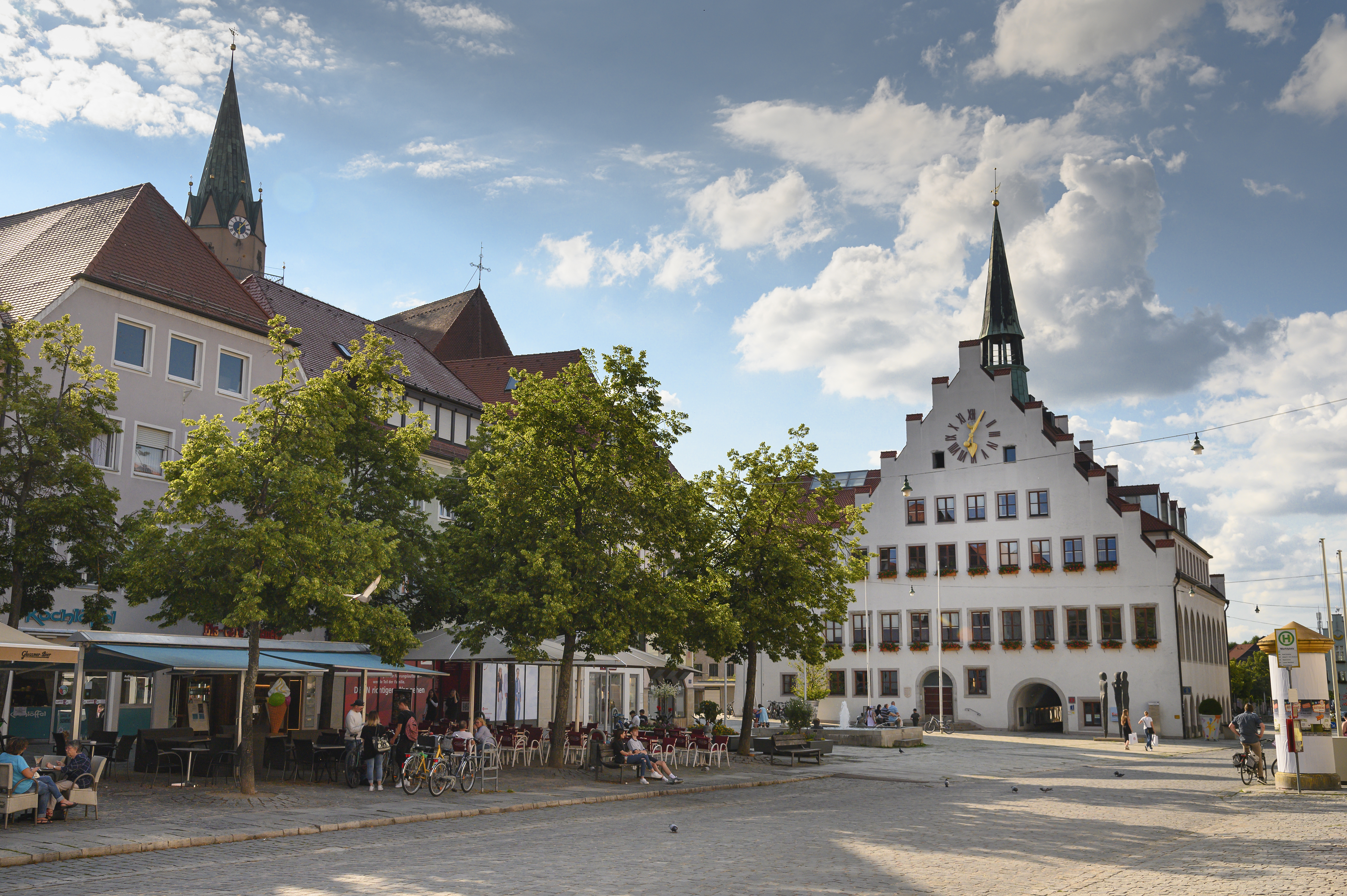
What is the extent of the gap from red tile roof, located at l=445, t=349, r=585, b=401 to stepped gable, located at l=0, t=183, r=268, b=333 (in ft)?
49.9

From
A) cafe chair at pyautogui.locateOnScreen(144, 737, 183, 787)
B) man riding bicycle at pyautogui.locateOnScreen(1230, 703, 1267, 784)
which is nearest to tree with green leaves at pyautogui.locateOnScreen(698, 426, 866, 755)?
man riding bicycle at pyautogui.locateOnScreen(1230, 703, 1267, 784)

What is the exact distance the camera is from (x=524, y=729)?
3062 cm

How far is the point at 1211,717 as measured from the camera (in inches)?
2307

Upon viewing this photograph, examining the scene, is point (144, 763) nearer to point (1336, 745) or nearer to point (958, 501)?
point (1336, 745)

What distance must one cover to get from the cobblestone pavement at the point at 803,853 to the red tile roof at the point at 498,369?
30191 millimetres

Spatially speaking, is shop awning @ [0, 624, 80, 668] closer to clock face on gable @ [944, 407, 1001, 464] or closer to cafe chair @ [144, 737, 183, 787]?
cafe chair @ [144, 737, 183, 787]


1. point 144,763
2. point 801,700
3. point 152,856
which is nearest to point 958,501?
point 801,700

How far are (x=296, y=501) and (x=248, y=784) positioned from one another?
16.5ft

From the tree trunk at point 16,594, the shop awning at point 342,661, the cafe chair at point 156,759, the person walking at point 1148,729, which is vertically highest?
the tree trunk at point 16,594

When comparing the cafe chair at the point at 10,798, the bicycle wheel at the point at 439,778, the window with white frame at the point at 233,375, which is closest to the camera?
A: the cafe chair at the point at 10,798

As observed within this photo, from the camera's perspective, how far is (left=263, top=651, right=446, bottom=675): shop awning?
2534 centimetres

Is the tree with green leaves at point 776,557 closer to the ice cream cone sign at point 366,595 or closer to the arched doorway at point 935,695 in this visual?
the ice cream cone sign at point 366,595

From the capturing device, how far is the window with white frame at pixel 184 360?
33.7m

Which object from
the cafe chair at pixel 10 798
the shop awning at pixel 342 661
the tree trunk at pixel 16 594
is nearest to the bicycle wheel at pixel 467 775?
the shop awning at pixel 342 661
